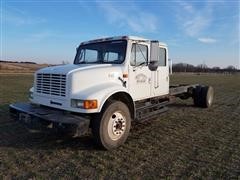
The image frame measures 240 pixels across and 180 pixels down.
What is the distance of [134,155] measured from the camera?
5281 mm

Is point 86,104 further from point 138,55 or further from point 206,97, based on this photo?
point 206,97

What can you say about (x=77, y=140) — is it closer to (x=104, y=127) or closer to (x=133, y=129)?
(x=104, y=127)

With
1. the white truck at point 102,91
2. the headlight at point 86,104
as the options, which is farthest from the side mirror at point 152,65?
the headlight at point 86,104

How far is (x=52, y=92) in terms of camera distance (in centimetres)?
571

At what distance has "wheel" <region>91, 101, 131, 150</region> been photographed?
17.3ft

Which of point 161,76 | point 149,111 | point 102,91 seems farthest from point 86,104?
point 161,76

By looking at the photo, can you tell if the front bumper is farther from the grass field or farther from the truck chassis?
the grass field

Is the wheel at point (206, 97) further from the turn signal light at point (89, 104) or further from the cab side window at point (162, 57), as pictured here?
the turn signal light at point (89, 104)

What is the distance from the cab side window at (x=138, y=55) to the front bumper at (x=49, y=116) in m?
2.18

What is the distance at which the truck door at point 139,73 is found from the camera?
6458 mm

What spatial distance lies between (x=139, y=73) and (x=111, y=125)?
5.90 feet

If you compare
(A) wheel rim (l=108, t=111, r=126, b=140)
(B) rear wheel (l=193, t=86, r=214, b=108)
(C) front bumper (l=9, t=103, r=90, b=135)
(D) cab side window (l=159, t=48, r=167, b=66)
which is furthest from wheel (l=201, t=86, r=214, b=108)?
(C) front bumper (l=9, t=103, r=90, b=135)

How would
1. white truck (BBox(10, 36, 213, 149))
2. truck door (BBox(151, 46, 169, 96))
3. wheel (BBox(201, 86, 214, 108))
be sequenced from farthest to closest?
wheel (BBox(201, 86, 214, 108)), truck door (BBox(151, 46, 169, 96)), white truck (BBox(10, 36, 213, 149))

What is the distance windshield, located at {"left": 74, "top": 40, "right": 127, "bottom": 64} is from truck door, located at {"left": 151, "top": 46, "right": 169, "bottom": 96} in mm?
1419
